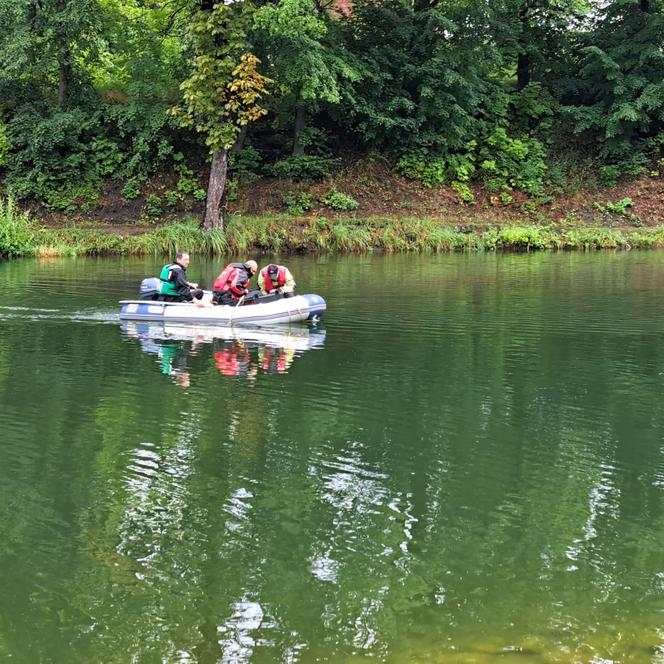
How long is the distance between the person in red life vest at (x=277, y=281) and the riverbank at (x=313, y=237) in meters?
11.3

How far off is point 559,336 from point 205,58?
56.5 ft

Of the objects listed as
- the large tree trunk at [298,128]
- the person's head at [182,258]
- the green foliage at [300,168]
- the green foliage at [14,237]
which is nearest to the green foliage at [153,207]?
the green foliage at [300,168]

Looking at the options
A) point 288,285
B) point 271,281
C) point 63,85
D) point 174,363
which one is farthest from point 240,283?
point 63,85

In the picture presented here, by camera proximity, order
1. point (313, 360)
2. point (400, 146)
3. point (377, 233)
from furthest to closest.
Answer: point (400, 146)
point (377, 233)
point (313, 360)

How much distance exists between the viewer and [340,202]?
102 ft

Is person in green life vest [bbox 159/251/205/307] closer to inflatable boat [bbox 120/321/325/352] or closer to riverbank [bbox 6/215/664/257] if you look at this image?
inflatable boat [bbox 120/321/325/352]

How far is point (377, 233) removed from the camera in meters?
28.8

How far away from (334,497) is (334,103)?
85.5ft

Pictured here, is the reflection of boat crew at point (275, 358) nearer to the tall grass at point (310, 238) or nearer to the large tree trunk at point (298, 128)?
the tall grass at point (310, 238)

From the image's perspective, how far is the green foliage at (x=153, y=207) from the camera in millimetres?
30406

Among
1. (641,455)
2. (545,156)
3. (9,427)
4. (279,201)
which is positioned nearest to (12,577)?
(9,427)

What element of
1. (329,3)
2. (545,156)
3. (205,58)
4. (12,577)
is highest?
(329,3)

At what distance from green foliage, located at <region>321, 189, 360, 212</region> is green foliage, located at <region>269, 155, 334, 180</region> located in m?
1.52

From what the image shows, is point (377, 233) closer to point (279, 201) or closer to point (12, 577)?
point (279, 201)
